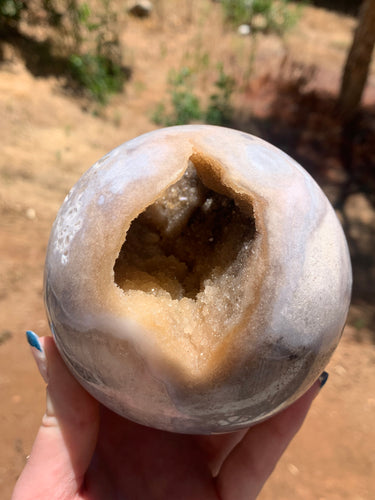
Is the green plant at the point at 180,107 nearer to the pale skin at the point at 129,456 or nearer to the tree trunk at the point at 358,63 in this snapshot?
the tree trunk at the point at 358,63

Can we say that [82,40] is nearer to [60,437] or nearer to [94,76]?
[94,76]

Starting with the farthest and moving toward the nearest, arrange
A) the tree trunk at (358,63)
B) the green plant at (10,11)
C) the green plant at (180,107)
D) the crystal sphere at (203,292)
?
1. the green plant at (180,107)
2. the green plant at (10,11)
3. the tree trunk at (358,63)
4. the crystal sphere at (203,292)

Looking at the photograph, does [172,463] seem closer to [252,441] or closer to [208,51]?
[252,441]

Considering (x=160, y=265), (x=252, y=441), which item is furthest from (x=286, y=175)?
(x=252, y=441)

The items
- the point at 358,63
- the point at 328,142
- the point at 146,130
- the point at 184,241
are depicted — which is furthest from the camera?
the point at 328,142

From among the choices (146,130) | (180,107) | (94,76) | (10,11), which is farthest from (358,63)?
(10,11)

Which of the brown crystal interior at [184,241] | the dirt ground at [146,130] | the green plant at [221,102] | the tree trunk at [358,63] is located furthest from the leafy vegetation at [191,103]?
the brown crystal interior at [184,241]

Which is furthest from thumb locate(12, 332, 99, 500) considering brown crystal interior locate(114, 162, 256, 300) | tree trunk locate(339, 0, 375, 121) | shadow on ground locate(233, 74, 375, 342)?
tree trunk locate(339, 0, 375, 121)
